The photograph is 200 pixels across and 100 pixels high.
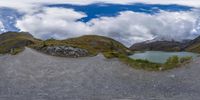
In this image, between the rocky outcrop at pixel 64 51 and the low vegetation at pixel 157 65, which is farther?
the rocky outcrop at pixel 64 51

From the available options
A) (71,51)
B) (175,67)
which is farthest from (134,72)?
(71,51)

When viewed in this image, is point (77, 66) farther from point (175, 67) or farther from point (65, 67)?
point (175, 67)

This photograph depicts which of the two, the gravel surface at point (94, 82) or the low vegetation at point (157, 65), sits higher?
the gravel surface at point (94, 82)

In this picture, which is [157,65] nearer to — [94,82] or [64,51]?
[94,82]

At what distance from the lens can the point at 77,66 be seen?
5359 centimetres

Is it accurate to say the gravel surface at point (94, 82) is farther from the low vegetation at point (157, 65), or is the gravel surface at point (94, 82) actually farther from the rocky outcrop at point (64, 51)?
the rocky outcrop at point (64, 51)

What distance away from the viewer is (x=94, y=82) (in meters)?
41.3

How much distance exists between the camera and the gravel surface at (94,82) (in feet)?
114

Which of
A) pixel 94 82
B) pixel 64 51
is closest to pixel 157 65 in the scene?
pixel 94 82


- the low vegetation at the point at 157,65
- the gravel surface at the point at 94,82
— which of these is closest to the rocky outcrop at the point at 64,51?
the gravel surface at the point at 94,82

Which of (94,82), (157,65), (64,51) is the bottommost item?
(64,51)

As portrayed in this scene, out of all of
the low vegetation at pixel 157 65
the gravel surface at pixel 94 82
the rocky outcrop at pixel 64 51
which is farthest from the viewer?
the rocky outcrop at pixel 64 51

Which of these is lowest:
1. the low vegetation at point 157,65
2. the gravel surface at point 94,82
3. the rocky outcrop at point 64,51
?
the rocky outcrop at point 64,51

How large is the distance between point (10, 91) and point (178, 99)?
1572cm
